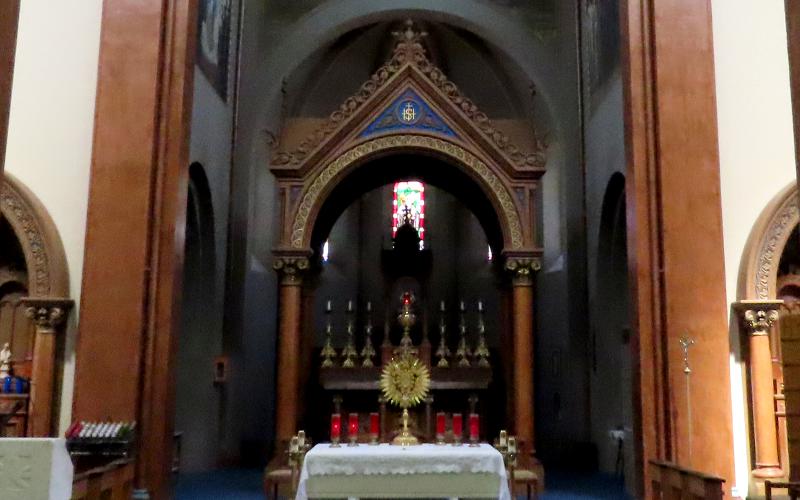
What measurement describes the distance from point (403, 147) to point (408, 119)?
48cm

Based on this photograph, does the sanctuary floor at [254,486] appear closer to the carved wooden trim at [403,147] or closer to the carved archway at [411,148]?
the carved archway at [411,148]

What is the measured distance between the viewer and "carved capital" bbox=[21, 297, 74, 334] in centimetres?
813

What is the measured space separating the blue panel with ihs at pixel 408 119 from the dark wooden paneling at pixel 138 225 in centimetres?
447

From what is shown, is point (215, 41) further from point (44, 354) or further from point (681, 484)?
point (681, 484)

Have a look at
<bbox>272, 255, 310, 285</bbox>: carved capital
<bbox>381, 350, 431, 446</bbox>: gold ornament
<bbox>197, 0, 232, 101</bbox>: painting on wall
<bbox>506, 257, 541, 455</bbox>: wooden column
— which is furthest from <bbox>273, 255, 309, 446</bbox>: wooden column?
<bbox>506, 257, 541, 455</bbox>: wooden column

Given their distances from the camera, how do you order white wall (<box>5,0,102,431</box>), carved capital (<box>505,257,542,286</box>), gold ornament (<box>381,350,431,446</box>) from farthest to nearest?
carved capital (<box>505,257,542,286</box>) < gold ornament (<box>381,350,431,446</box>) < white wall (<box>5,0,102,431</box>)

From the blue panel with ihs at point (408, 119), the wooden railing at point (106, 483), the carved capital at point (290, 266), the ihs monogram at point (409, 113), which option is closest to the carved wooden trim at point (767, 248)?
the blue panel with ihs at point (408, 119)

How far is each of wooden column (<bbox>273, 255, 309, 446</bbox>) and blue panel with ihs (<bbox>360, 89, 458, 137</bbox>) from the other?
234 centimetres

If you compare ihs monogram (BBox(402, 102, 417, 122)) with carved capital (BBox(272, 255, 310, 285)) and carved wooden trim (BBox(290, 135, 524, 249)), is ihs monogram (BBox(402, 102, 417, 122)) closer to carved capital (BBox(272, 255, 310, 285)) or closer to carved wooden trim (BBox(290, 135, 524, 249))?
carved wooden trim (BBox(290, 135, 524, 249))

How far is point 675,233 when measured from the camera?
26.3ft

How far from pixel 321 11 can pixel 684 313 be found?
10786 mm

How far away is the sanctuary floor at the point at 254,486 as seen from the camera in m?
10.5

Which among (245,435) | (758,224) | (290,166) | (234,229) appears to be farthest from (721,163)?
(245,435)

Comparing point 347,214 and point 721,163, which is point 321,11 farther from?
point 721,163
